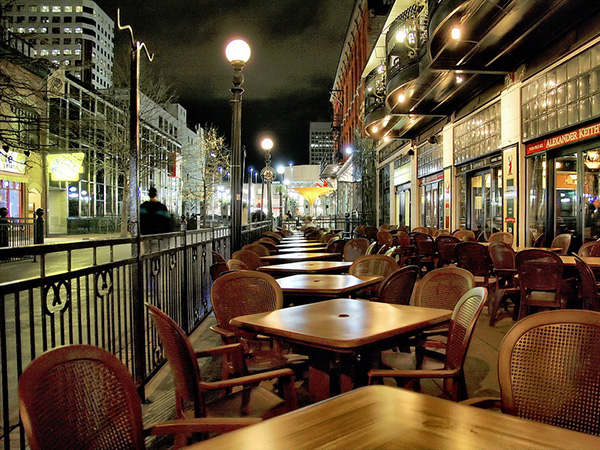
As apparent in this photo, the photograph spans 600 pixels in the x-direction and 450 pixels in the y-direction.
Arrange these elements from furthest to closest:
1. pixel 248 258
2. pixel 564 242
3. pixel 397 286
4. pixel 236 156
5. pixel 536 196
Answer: pixel 536 196 < pixel 236 156 < pixel 564 242 < pixel 248 258 < pixel 397 286

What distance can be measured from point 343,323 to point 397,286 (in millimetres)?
1506

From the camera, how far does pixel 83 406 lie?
1.62 metres

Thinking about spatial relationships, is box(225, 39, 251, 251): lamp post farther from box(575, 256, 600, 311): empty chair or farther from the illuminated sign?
the illuminated sign

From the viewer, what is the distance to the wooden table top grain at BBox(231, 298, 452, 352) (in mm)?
2492

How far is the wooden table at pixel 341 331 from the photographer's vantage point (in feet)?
8.27

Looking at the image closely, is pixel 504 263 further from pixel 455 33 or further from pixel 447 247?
pixel 455 33

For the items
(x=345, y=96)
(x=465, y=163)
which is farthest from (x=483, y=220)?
(x=345, y=96)

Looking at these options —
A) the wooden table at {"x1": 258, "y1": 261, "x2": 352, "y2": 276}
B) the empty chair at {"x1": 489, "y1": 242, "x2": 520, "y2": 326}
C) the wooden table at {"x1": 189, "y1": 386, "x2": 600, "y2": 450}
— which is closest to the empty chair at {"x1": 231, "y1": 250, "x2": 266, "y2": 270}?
the wooden table at {"x1": 258, "y1": 261, "x2": 352, "y2": 276}

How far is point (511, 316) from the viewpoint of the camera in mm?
6891

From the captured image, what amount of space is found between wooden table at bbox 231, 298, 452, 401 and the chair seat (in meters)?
0.29

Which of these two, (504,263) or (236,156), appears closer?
(504,263)

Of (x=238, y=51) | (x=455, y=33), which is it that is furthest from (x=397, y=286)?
(x=455, y=33)

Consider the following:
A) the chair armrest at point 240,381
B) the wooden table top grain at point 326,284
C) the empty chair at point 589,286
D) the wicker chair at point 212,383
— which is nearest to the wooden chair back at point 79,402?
the wicker chair at point 212,383

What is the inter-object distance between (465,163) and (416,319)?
13.5 metres
